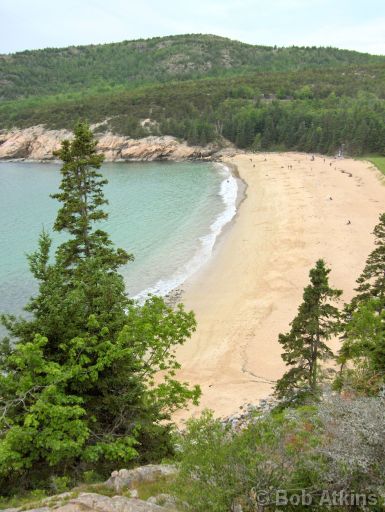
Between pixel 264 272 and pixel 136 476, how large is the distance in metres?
25.1

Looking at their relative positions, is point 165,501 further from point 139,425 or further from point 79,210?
point 79,210

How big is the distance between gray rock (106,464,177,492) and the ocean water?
2213 cm

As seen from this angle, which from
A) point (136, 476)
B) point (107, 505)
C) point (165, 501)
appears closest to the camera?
point (107, 505)

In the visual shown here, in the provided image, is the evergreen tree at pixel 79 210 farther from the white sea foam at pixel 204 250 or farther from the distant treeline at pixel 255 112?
the distant treeline at pixel 255 112

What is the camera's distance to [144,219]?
172 feet

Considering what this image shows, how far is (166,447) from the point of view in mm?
11453

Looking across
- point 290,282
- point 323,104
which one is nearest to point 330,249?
point 290,282

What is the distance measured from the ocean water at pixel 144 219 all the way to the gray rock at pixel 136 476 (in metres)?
22.1

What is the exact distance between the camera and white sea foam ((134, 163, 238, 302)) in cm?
3216

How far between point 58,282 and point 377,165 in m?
73.4

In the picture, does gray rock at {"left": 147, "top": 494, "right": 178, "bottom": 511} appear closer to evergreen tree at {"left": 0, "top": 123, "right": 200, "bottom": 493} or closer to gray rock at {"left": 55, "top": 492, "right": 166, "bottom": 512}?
gray rock at {"left": 55, "top": 492, "right": 166, "bottom": 512}

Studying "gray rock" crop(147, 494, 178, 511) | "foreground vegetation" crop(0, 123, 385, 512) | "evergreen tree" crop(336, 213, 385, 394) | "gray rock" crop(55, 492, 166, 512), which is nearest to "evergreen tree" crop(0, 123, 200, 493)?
"foreground vegetation" crop(0, 123, 385, 512)

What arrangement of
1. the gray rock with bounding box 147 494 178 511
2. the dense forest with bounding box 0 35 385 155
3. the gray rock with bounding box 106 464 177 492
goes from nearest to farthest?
the gray rock with bounding box 147 494 178 511 → the gray rock with bounding box 106 464 177 492 → the dense forest with bounding box 0 35 385 155

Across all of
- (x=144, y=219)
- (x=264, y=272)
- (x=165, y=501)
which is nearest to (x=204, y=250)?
(x=264, y=272)
